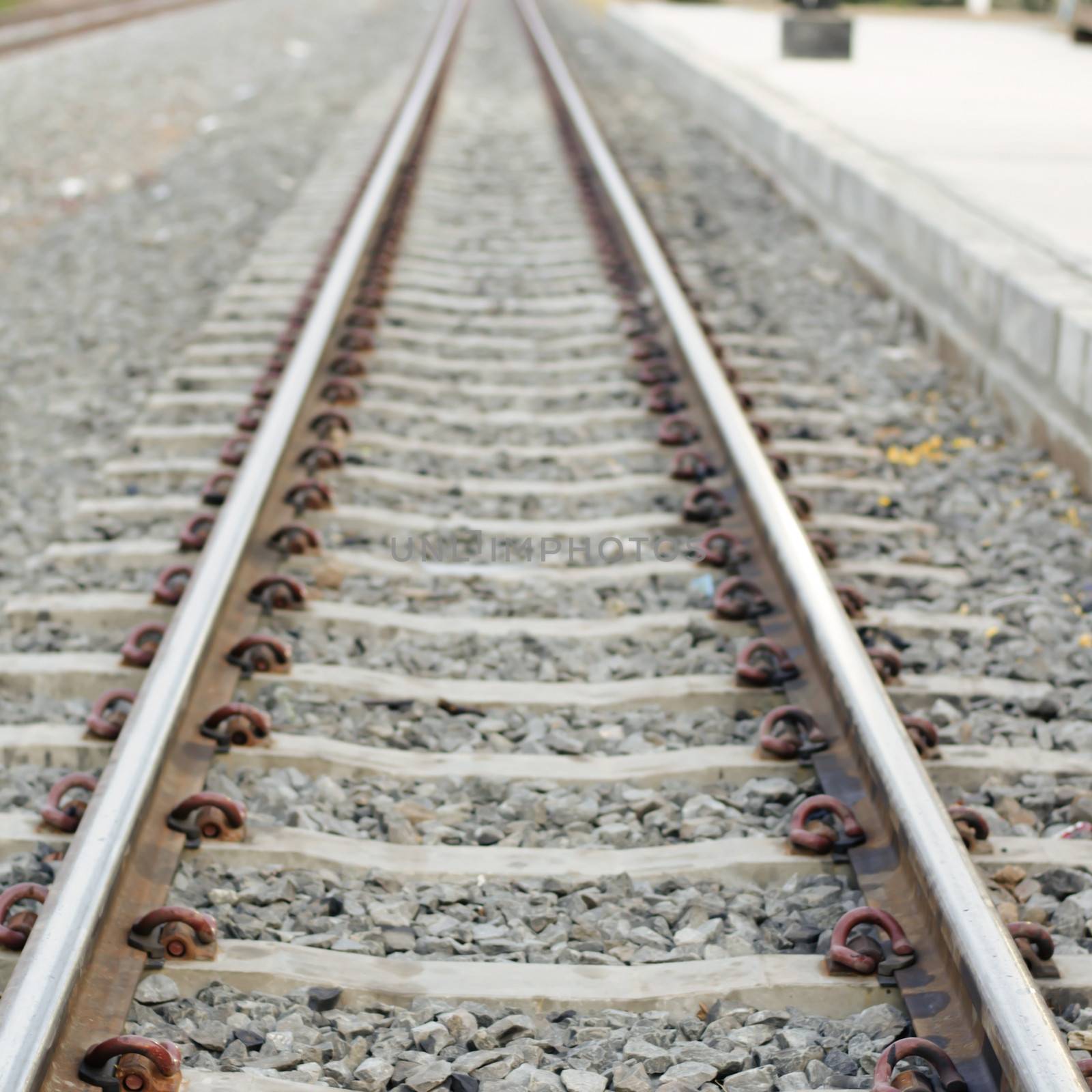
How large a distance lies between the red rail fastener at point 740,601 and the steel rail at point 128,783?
1140mm

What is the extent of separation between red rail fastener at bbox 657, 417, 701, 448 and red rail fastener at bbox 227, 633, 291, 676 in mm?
1736

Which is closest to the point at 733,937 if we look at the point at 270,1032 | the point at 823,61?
the point at 270,1032

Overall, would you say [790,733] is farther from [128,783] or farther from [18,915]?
[18,915]

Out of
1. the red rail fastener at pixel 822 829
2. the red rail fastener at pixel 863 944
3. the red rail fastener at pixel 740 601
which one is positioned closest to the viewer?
the red rail fastener at pixel 863 944

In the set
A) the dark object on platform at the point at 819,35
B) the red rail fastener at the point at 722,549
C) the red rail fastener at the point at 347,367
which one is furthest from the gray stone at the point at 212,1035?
the dark object on platform at the point at 819,35

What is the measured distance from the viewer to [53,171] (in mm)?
9930

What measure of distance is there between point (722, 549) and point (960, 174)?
13.2 feet

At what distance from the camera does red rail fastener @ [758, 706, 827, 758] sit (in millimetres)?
2914

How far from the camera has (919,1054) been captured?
208 centimetres

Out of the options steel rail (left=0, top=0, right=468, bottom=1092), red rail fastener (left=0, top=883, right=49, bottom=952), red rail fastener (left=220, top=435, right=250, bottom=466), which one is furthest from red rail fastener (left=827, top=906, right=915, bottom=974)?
red rail fastener (left=220, top=435, right=250, bottom=466)

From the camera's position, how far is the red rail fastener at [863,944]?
2.31 m

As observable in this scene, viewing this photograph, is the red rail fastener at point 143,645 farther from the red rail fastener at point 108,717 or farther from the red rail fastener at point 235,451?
the red rail fastener at point 235,451

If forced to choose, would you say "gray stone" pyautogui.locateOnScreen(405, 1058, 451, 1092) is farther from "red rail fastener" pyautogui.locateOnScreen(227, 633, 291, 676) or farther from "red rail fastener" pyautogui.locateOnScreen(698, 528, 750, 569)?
"red rail fastener" pyautogui.locateOnScreen(698, 528, 750, 569)

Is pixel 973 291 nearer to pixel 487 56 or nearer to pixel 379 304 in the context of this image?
pixel 379 304
